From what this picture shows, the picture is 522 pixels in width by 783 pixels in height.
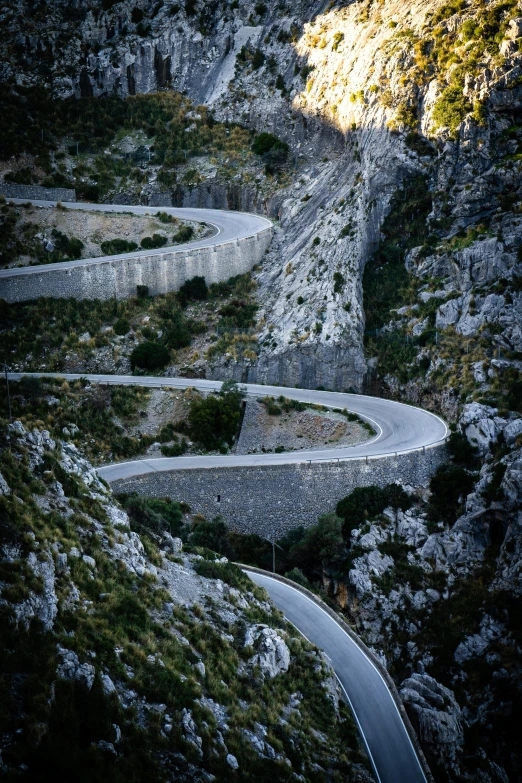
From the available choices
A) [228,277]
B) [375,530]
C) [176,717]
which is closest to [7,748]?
[176,717]

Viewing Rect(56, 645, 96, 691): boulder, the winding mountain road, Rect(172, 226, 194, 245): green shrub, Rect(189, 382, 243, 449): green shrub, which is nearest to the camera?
Rect(56, 645, 96, 691): boulder

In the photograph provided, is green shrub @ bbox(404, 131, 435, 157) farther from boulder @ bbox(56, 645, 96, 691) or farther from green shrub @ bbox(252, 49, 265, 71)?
boulder @ bbox(56, 645, 96, 691)

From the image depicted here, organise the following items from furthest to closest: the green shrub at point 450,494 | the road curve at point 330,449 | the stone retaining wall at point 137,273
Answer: the stone retaining wall at point 137,273, the road curve at point 330,449, the green shrub at point 450,494

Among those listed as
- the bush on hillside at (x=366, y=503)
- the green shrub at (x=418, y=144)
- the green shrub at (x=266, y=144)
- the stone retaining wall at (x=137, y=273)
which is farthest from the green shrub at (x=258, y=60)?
the bush on hillside at (x=366, y=503)

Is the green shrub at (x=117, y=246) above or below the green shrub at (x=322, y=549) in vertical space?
above

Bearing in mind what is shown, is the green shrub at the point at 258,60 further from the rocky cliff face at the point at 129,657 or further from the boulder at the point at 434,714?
the boulder at the point at 434,714

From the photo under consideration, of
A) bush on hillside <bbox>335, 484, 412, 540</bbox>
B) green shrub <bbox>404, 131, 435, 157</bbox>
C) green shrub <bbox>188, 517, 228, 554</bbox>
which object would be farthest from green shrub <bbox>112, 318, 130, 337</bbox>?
green shrub <bbox>404, 131, 435, 157</bbox>

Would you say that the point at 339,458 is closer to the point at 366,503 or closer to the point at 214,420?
the point at 366,503
